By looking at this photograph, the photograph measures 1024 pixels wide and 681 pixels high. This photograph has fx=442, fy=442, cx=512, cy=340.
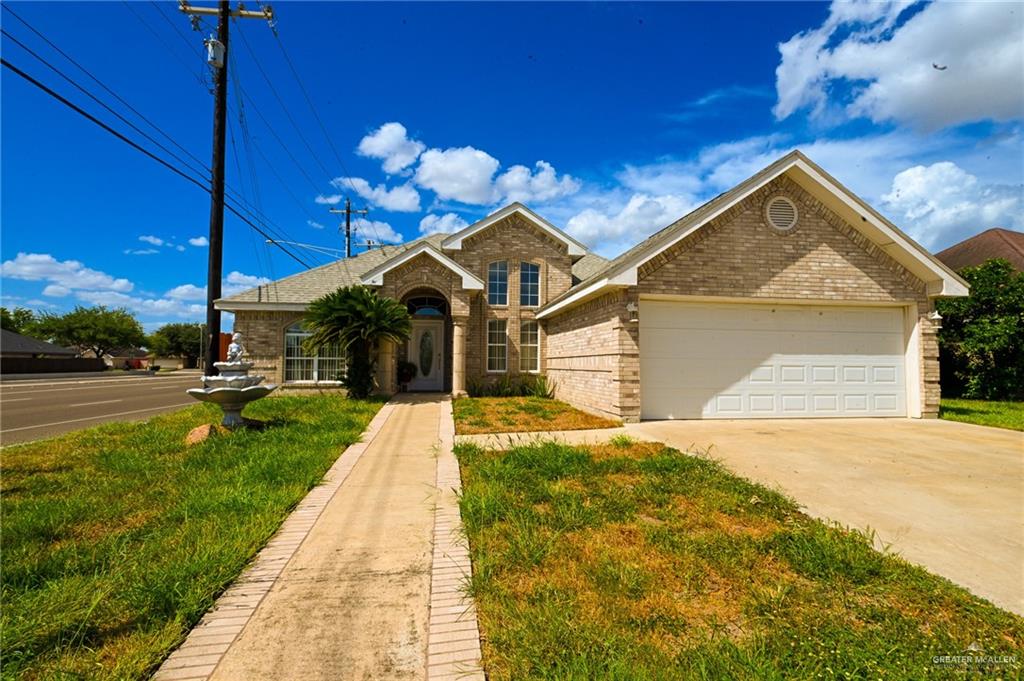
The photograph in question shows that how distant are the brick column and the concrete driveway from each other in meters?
6.68

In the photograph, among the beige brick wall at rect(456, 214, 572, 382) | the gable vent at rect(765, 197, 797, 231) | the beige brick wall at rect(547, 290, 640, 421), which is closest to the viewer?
the beige brick wall at rect(547, 290, 640, 421)

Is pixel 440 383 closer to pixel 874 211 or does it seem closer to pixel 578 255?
pixel 578 255

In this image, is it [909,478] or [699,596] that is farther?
[909,478]

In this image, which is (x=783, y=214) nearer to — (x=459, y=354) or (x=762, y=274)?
(x=762, y=274)

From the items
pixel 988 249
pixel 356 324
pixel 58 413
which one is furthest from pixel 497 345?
pixel 988 249

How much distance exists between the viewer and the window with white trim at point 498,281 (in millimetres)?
15961

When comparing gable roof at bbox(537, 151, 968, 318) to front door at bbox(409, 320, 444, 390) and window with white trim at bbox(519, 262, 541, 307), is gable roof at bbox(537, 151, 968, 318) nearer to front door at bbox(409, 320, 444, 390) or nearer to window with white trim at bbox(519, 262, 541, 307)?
window with white trim at bbox(519, 262, 541, 307)

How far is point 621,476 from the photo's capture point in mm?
5441

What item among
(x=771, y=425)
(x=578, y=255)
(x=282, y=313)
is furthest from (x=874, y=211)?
(x=282, y=313)

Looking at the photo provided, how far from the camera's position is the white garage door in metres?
9.76

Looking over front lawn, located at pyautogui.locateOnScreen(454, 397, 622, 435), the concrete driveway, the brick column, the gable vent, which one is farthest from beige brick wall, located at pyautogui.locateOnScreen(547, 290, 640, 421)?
the gable vent

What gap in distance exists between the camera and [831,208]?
33.4 ft

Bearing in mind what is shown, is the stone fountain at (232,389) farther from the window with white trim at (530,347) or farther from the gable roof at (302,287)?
the window with white trim at (530,347)

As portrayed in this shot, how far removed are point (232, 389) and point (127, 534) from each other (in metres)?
4.45
